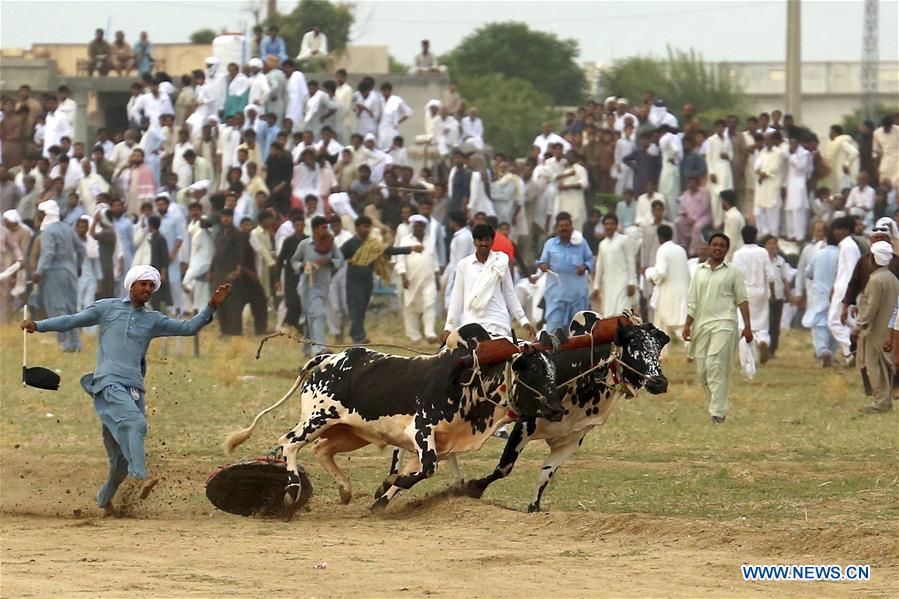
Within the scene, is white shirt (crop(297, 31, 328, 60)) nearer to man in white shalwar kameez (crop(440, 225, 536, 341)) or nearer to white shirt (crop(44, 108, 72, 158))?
white shirt (crop(44, 108, 72, 158))

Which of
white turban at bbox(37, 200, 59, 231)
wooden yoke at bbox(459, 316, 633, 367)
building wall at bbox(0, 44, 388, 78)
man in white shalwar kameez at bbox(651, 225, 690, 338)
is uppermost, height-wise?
building wall at bbox(0, 44, 388, 78)

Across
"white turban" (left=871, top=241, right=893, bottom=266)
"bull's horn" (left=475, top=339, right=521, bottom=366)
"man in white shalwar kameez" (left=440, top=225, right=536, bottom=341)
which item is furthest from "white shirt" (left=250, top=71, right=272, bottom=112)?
"bull's horn" (left=475, top=339, right=521, bottom=366)

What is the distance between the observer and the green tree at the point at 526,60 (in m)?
70.1

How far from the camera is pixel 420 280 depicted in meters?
24.6

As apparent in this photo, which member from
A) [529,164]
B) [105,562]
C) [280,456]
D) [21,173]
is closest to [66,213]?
[21,173]

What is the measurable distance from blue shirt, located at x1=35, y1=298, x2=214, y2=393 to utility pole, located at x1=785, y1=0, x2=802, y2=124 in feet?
71.4

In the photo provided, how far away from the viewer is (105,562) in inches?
398

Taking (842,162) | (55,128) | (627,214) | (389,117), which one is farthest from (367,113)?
(842,162)

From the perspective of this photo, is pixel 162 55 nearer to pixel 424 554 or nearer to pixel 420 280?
pixel 420 280

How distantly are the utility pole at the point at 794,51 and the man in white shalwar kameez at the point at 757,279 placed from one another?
10386 mm

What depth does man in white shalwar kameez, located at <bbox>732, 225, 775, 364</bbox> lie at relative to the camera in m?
21.3

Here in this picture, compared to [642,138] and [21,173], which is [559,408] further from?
[21,173]

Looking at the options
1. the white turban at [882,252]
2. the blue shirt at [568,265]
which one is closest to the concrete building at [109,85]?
the blue shirt at [568,265]

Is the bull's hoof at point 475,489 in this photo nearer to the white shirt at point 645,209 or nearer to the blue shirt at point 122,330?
the blue shirt at point 122,330
